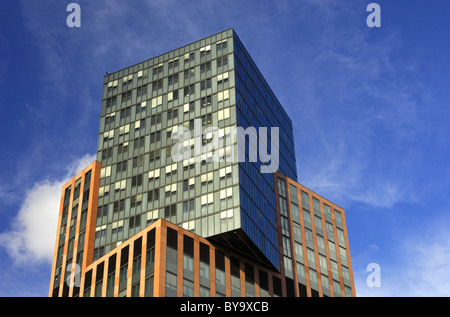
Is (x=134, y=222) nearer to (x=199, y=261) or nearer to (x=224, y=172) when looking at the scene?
(x=199, y=261)

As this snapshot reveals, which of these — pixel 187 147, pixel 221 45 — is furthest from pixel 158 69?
pixel 187 147

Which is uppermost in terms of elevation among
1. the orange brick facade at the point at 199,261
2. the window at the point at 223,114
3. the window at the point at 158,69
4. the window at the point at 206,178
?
the window at the point at 158,69

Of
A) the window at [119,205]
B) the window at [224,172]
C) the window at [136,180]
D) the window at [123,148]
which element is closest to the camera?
the window at [224,172]

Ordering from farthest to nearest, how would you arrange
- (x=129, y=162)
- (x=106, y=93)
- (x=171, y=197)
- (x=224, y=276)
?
(x=106, y=93) < (x=129, y=162) < (x=171, y=197) < (x=224, y=276)

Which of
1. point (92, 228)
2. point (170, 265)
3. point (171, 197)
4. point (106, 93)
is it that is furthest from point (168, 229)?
point (106, 93)

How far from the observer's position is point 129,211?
118 metres

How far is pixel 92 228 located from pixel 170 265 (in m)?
24.6

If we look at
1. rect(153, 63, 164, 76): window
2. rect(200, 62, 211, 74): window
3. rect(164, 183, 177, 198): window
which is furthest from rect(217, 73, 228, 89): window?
rect(164, 183, 177, 198): window

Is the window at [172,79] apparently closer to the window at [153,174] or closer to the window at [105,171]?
the window at [153,174]

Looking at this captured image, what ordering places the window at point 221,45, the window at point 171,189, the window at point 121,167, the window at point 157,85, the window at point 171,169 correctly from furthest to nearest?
the window at point 157,85, the window at point 221,45, the window at point 121,167, the window at point 171,169, the window at point 171,189

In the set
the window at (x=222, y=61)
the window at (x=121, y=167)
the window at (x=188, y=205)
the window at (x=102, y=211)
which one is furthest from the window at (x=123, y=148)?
the window at (x=222, y=61)

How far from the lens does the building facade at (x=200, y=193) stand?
10594 centimetres

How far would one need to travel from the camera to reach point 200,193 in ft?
373
